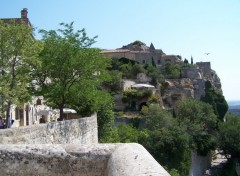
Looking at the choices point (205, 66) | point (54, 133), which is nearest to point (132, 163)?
point (54, 133)

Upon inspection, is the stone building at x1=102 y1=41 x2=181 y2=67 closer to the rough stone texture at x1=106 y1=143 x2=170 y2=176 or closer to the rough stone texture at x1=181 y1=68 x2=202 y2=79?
the rough stone texture at x1=181 y1=68 x2=202 y2=79

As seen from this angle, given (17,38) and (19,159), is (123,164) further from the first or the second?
(17,38)

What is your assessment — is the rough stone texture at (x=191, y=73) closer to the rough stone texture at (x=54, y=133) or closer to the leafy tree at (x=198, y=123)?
the leafy tree at (x=198, y=123)

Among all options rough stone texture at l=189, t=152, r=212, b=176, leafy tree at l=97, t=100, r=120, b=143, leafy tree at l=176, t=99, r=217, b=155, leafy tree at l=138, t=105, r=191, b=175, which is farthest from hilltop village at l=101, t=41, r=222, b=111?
leafy tree at l=97, t=100, r=120, b=143

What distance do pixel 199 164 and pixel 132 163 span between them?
4754 cm

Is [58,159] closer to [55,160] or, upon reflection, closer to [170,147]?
[55,160]

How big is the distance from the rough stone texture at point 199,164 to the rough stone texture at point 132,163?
39.8m

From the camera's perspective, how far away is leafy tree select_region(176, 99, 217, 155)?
165 feet

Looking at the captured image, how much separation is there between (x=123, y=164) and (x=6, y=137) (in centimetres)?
702

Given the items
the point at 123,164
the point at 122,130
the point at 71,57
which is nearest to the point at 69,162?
the point at 123,164

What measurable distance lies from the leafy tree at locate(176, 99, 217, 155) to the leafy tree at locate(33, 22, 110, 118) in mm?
25504

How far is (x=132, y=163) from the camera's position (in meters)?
4.19

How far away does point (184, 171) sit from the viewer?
40.7 metres

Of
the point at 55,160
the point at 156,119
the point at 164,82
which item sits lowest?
the point at 156,119
